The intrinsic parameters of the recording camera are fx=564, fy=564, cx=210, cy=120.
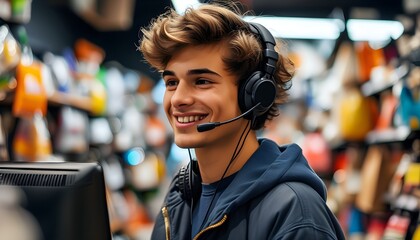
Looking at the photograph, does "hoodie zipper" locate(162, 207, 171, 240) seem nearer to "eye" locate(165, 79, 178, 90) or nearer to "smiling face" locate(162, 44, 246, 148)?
"smiling face" locate(162, 44, 246, 148)

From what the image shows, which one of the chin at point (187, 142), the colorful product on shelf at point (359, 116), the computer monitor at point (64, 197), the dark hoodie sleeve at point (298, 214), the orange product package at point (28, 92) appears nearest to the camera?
the computer monitor at point (64, 197)

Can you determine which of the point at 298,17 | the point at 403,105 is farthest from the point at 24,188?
the point at 298,17

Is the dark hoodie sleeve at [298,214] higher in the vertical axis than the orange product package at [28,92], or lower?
higher

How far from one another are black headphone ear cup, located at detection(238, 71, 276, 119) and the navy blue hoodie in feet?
0.38

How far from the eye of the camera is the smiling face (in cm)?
155

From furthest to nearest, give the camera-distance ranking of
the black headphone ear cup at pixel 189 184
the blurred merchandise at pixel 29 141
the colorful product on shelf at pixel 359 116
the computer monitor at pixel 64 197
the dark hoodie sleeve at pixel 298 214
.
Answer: the colorful product on shelf at pixel 359 116 → the blurred merchandise at pixel 29 141 → the black headphone ear cup at pixel 189 184 → the dark hoodie sleeve at pixel 298 214 → the computer monitor at pixel 64 197

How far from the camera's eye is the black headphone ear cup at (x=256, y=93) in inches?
61.9

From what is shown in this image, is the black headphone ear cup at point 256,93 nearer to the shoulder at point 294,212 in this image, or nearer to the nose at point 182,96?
the nose at point 182,96

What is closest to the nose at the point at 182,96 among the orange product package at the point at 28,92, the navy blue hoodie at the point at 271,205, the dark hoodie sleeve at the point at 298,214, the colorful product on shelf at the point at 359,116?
the navy blue hoodie at the point at 271,205

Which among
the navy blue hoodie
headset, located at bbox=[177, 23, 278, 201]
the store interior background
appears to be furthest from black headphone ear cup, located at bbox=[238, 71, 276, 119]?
the store interior background

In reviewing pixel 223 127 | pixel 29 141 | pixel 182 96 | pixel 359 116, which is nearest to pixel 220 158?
pixel 223 127

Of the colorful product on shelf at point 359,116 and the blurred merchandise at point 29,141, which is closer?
the blurred merchandise at point 29,141

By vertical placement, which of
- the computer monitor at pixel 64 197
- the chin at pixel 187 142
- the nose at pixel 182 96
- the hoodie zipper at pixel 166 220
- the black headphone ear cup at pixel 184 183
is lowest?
the hoodie zipper at pixel 166 220

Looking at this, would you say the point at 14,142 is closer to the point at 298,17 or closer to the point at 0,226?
the point at 0,226
